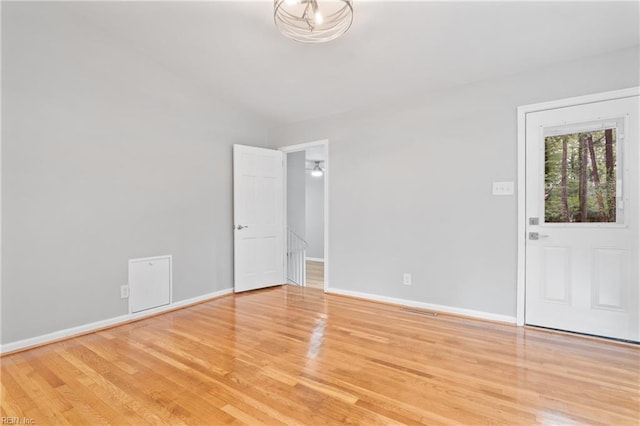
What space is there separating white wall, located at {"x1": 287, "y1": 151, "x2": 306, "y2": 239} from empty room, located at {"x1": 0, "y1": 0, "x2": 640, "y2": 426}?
1926mm

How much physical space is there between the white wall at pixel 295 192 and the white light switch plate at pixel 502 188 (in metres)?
3.63

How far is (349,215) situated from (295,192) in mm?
2107

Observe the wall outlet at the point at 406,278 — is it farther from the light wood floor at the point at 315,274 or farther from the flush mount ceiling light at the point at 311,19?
the flush mount ceiling light at the point at 311,19

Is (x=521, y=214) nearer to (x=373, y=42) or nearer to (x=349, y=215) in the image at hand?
(x=349, y=215)

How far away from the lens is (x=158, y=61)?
3.64 meters

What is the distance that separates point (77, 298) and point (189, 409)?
1.99 m

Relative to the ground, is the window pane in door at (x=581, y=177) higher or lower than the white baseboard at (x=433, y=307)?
higher

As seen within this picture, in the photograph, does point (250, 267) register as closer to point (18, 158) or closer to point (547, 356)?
point (18, 158)

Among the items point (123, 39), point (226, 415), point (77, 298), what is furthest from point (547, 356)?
point (123, 39)

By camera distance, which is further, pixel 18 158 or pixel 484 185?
pixel 484 185

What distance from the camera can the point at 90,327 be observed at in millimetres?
3135

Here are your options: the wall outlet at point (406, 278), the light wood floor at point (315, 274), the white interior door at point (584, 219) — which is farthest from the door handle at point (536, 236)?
the light wood floor at point (315, 274)

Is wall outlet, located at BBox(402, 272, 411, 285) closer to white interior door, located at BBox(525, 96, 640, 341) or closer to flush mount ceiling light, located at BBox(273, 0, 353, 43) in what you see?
white interior door, located at BBox(525, 96, 640, 341)

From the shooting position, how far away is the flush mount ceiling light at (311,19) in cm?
257
